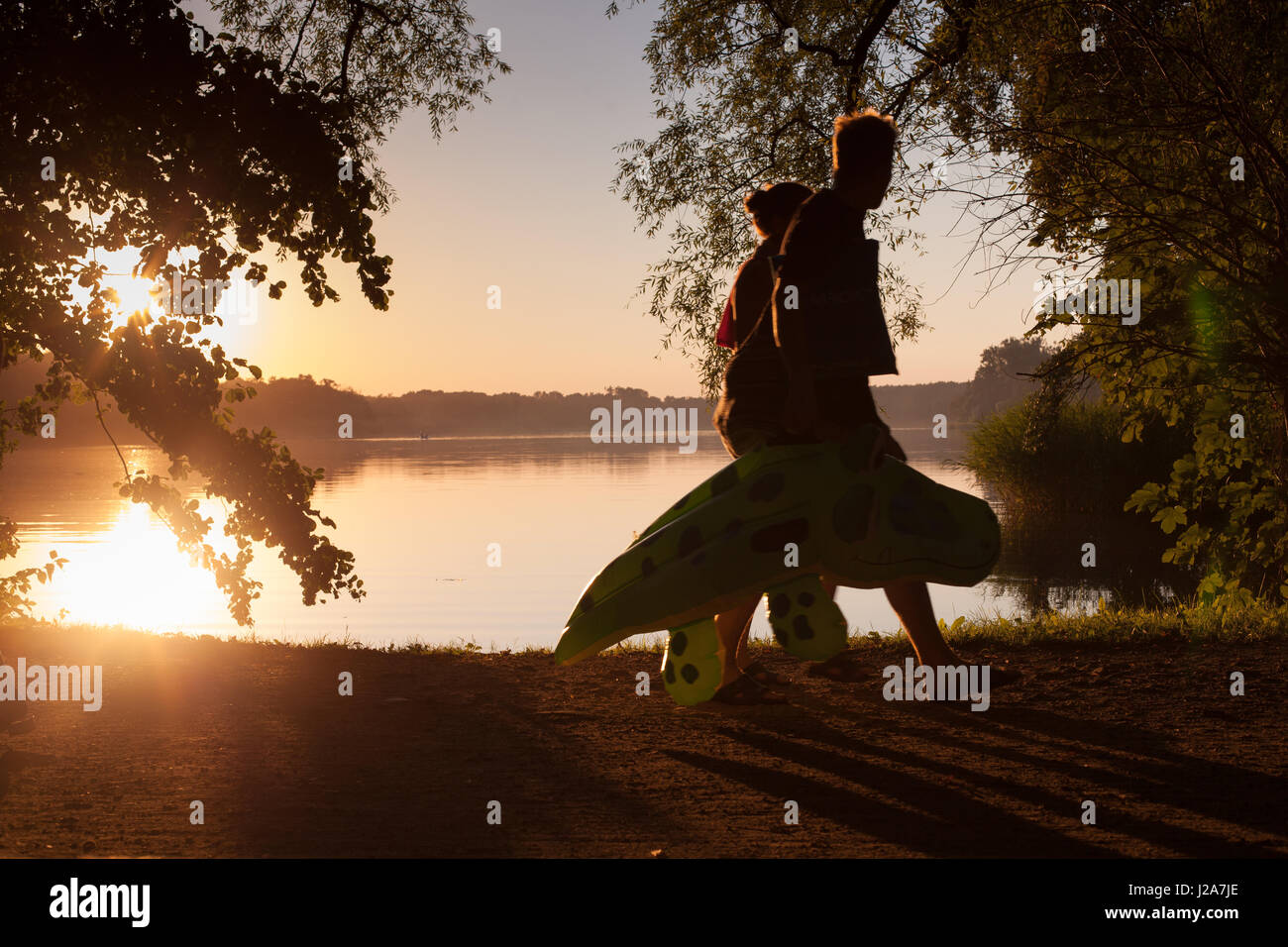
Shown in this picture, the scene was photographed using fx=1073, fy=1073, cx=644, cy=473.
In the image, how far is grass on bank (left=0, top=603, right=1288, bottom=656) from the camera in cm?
750

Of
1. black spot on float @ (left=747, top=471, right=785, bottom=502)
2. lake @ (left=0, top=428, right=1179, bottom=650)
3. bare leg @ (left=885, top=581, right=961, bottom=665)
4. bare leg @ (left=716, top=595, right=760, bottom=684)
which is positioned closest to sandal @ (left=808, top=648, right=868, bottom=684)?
bare leg @ (left=716, top=595, right=760, bottom=684)

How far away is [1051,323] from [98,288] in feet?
23.3

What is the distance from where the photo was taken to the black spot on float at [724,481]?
16.9ft

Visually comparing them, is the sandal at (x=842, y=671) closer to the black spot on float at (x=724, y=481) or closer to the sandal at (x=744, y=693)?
the sandal at (x=744, y=693)

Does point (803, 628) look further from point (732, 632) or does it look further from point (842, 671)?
point (842, 671)

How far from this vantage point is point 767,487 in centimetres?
498

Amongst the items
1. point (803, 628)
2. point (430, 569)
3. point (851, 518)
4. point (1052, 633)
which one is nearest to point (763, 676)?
point (803, 628)

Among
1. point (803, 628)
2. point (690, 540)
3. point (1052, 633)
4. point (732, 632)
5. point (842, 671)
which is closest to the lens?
point (803, 628)

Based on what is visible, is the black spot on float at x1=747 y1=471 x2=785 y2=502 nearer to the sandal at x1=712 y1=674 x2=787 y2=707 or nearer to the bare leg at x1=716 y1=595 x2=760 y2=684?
the bare leg at x1=716 y1=595 x2=760 y2=684

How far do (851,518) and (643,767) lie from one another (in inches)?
57.3

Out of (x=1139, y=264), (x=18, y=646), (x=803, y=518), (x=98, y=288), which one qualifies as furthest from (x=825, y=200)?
(x=18, y=646)

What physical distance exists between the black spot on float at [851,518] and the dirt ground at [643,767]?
3.19 ft

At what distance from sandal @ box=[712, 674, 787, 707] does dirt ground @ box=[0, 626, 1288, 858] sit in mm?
85
